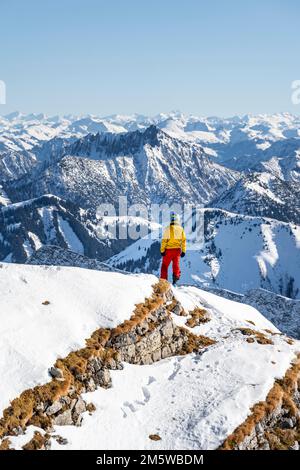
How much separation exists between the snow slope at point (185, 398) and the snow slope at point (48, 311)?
12.6 feet

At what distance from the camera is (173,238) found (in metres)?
47.7

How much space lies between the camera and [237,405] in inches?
1332

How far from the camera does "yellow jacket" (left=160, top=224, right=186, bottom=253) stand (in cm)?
4738

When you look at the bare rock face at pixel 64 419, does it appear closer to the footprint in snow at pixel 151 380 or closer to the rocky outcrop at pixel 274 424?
the footprint in snow at pixel 151 380

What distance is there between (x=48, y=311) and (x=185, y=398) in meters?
12.1

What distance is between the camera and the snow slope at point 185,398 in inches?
1228

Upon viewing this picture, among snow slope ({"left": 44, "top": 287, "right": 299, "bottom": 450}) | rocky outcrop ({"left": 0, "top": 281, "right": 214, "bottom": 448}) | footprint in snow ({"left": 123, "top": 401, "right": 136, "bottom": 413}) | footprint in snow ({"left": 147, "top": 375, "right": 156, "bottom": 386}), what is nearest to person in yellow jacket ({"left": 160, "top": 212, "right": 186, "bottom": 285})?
rocky outcrop ({"left": 0, "top": 281, "right": 214, "bottom": 448})

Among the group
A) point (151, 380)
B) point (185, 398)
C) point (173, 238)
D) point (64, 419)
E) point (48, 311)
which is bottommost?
point (151, 380)

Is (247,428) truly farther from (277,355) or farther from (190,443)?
(277,355)

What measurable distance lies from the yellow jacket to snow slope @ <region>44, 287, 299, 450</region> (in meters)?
9.76

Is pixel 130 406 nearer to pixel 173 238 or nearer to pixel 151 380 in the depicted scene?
pixel 151 380

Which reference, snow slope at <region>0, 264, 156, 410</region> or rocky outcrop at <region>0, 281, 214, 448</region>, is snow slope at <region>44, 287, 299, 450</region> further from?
snow slope at <region>0, 264, 156, 410</region>

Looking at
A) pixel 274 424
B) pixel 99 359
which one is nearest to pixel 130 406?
pixel 99 359
